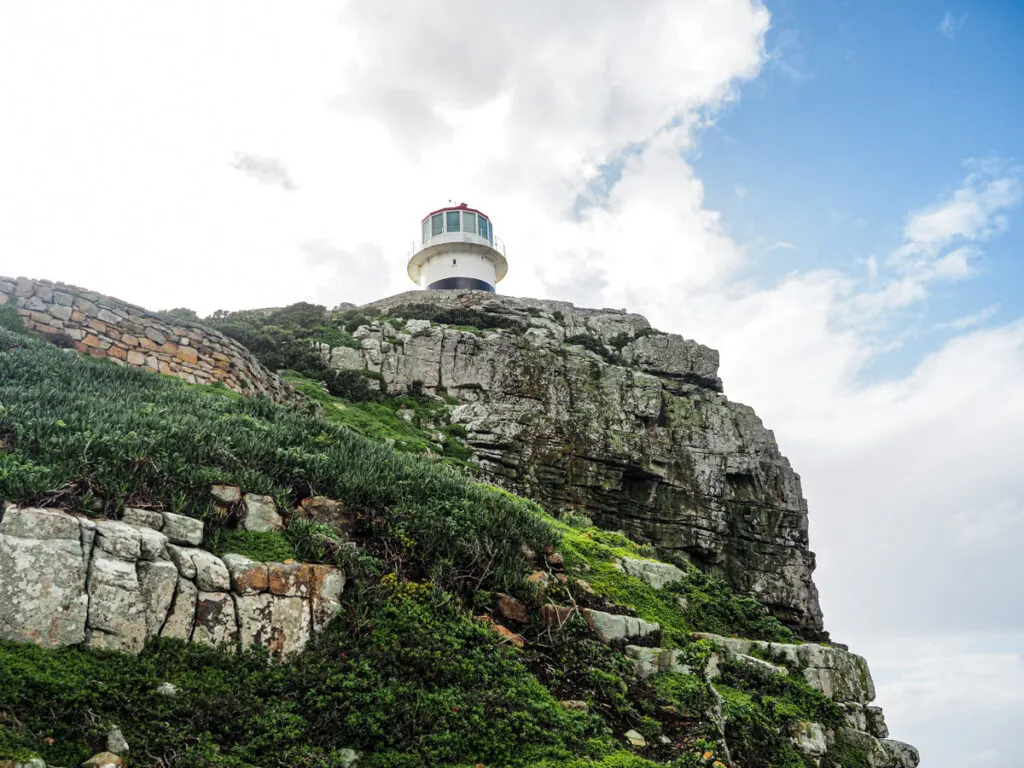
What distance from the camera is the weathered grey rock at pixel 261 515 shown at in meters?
7.23

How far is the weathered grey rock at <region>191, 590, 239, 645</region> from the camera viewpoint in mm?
5902

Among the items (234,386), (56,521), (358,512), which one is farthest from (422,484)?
(234,386)

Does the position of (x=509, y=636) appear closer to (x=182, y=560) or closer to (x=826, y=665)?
(x=182, y=560)

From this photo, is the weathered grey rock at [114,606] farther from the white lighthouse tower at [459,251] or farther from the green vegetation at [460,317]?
the white lighthouse tower at [459,251]

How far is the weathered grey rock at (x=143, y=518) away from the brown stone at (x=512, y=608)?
3846 millimetres

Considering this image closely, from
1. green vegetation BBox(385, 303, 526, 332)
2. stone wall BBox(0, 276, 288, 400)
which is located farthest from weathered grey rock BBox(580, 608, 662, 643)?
green vegetation BBox(385, 303, 526, 332)

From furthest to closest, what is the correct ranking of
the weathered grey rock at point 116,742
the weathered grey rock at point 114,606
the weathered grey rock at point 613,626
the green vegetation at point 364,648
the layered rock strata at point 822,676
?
the weathered grey rock at point 613,626 → the layered rock strata at point 822,676 → the weathered grey rock at point 114,606 → the green vegetation at point 364,648 → the weathered grey rock at point 116,742

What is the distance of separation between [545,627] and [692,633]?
7.66 ft

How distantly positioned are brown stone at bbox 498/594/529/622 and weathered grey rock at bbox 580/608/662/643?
81 cm

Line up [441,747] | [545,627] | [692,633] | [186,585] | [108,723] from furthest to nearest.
Result: [692,633] → [545,627] → [186,585] → [441,747] → [108,723]

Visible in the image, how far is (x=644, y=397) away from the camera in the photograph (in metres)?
24.8

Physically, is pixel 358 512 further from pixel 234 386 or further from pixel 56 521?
pixel 234 386

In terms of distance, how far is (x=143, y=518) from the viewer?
6.33 meters

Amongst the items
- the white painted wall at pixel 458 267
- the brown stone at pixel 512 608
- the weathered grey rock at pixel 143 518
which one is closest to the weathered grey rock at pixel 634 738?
the brown stone at pixel 512 608
